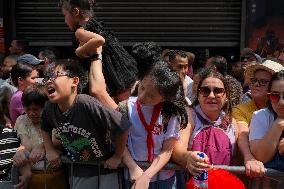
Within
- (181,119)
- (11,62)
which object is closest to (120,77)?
(181,119)

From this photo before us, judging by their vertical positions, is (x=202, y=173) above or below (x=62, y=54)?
below

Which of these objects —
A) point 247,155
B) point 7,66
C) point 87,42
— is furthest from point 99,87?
point 7,66

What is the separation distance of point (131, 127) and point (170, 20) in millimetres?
6157

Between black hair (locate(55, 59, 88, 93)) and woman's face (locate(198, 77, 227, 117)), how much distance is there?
2.55 feet

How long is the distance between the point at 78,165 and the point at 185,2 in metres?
6.23

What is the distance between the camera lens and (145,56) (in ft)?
11.0

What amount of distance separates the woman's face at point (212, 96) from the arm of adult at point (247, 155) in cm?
21

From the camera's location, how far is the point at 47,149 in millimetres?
3357

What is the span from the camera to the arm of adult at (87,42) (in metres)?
3.54

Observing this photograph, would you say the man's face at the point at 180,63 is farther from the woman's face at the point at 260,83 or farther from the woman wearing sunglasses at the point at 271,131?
the woman wearing sunglasses at the point at 271,131

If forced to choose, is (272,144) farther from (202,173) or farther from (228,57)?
(228,57)

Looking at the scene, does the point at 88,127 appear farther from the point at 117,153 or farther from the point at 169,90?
the point at 169,90

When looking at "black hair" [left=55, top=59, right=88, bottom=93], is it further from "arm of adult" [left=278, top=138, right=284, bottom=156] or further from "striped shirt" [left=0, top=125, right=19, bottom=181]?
"arm of adult" [left=278, top=138, right=284, bottom=156]

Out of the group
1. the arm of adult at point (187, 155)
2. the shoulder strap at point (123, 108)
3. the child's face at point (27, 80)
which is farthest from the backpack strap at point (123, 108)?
the child's face at point (27, 80)
